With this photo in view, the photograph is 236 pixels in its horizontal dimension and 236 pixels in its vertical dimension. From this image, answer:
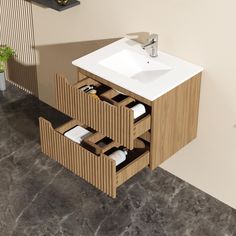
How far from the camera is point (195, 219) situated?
150 inches

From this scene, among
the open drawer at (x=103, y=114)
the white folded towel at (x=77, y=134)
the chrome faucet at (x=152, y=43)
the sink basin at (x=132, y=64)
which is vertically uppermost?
the chrome faucet at (x=152, y=43)

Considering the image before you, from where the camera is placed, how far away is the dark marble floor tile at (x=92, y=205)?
372cm

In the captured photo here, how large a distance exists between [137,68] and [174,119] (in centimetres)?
41

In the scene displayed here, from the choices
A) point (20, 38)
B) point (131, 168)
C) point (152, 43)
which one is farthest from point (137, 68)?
point (20, 38)

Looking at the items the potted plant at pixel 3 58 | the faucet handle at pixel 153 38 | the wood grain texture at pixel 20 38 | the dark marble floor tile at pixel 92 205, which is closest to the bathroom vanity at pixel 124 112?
the faucet handle at pixel 153 38

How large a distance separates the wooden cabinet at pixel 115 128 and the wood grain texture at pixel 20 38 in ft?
3.50

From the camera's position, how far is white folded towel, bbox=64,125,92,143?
11.6ft

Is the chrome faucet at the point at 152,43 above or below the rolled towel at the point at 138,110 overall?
above

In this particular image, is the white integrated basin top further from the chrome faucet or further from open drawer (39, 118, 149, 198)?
open drawer (39, 118, 149, 198)

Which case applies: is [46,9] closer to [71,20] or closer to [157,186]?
[71,20]

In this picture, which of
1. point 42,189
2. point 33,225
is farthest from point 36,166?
point 33,225

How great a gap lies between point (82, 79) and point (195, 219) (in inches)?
41.0

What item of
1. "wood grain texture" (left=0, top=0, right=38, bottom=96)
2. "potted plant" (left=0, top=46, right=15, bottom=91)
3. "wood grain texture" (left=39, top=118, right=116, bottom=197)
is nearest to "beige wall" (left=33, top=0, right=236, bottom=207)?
"wood grain texture" (left=0, top=0, right=38, bottom=96)

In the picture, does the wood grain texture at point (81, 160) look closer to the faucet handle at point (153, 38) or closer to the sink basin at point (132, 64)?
the sink basin at point (132, 64)
